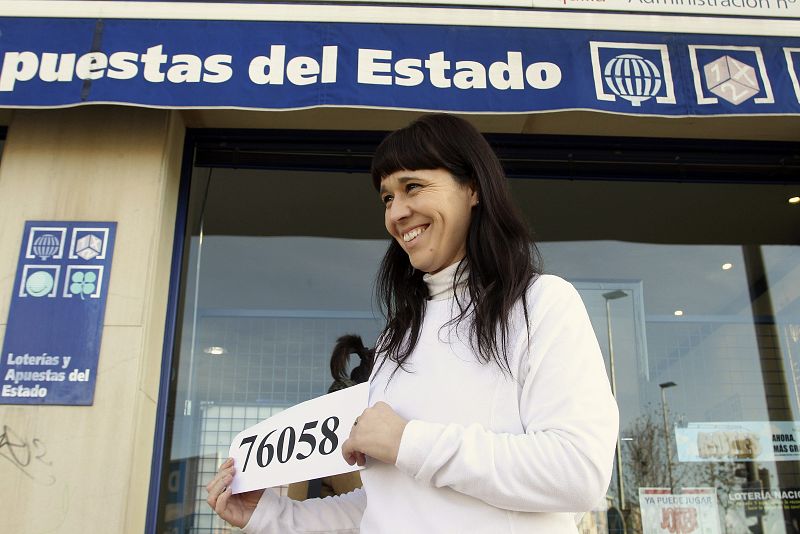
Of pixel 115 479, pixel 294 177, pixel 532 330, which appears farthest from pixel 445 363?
pixel 294 177

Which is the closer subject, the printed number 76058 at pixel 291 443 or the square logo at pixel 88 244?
the printed number 76058 at pixel 291 443

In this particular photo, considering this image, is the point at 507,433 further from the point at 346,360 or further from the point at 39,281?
the point at 39,281

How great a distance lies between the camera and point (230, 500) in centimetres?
152

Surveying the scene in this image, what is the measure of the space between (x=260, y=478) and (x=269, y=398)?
2.58 m

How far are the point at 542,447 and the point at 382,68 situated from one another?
8.60ft

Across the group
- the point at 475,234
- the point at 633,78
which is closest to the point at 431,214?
the point at 475,234

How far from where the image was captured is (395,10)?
3518 mm

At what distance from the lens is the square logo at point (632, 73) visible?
11.2 feet

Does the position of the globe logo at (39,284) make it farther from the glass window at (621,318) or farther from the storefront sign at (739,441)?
the storefront sign at (739,441)

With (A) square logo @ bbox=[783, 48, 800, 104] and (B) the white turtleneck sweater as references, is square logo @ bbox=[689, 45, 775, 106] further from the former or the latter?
(B) the white turtleneck sweater

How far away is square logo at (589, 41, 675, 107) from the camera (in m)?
3.43

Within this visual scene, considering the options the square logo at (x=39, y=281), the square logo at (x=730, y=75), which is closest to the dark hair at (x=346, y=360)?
the square logo at (x=39, y=281)

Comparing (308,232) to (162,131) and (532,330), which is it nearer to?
(162,131)

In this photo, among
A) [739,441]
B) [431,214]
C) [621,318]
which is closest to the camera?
[431,214]
